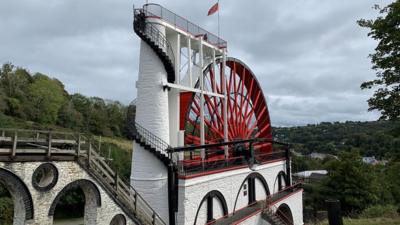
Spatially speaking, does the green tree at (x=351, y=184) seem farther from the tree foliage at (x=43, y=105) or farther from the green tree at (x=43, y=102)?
the green tree at (x=43, y=102)

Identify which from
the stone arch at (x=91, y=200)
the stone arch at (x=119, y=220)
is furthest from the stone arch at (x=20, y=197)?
the stone arch at (x=119, y=220)

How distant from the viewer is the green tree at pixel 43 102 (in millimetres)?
53219

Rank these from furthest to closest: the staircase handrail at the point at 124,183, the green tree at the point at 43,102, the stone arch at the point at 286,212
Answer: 1. the green tree at the point at 43,102
2. the stone arch at the point at 286,212
3. the staircase handrail at the point at 124,183

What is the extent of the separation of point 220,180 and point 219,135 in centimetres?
645

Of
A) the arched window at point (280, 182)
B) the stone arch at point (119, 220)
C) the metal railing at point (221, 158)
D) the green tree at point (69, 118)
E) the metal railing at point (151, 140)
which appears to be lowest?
the arched window at point (280, 182)

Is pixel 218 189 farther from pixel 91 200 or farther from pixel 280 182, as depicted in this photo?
pixel 280 182

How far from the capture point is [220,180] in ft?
46.7

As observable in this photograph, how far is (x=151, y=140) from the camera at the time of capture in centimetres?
1314

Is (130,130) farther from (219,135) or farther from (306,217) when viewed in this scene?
(306,217)

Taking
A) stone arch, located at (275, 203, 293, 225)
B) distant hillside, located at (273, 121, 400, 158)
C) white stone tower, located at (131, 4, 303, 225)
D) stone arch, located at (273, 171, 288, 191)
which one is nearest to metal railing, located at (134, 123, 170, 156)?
white stone tower, located at (131, 4, 303, 225)

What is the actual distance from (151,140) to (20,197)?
222 inches

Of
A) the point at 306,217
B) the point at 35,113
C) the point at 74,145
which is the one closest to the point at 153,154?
the point at 74,145

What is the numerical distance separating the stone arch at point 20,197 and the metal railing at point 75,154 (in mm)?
575

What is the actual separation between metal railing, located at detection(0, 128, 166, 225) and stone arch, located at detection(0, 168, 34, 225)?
0.58m
